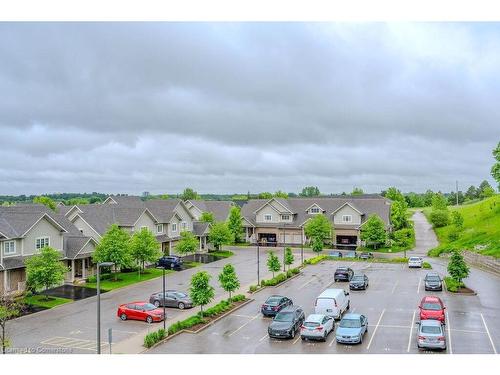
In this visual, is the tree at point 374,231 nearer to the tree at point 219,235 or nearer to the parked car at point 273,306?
the tree at point 219,235

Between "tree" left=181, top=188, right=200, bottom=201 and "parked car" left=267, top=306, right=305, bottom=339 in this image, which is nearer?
"parked car" left=267, top=306, right=305, bottom=339

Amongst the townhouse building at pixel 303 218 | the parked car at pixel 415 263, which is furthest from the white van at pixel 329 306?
the townhouse building at pixel 303 218

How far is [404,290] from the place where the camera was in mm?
44750

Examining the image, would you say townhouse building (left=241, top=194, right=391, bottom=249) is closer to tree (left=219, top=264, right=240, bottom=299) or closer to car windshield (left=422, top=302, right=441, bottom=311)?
tree (left=219, top=264, right=240, bottom=299)

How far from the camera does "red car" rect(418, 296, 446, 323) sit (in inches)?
1247

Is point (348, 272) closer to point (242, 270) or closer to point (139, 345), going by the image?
point (242, 270)

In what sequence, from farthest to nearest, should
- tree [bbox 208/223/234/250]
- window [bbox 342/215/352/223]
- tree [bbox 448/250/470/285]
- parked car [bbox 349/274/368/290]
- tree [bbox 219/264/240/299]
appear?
window [bbox 342/215/352/223] → tree [bbox 208/223/234/250] → parked car [bbox 349/274/368/290] → tree [bbox 448/250/470/285] → tree [bbox 219/264/240/299]

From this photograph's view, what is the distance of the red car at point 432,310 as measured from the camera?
3167 centimetres

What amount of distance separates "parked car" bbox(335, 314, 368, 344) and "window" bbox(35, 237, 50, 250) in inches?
1243

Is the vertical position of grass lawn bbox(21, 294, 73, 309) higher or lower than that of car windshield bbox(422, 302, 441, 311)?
lower

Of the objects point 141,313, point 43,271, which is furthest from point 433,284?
point 43,271

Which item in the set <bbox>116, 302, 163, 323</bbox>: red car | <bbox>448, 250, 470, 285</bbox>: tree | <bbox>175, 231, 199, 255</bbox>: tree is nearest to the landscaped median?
<bbox>116, 302, 163, 323</bbox>: red car

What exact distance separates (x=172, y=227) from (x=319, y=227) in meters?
23.6

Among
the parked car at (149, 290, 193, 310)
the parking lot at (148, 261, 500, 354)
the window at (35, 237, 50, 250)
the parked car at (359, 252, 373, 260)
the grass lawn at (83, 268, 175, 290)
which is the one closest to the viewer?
the parking lot at (148, 261, 500, 354)
